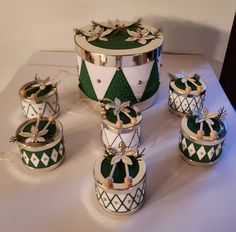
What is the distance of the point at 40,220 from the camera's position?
1.82 feet

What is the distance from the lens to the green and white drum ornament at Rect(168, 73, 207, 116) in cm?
76

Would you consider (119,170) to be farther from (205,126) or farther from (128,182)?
(205,126)

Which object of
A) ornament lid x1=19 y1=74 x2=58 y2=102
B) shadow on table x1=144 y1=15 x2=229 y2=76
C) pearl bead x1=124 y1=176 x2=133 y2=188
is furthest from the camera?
shadow on table x1=144 y1=15 x2=229 y2=76

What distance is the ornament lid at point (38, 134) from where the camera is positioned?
0.62 meters

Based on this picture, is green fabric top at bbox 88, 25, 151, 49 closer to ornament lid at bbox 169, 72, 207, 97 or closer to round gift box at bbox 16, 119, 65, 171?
ornament lid at bbox 169, 72, 207, 97

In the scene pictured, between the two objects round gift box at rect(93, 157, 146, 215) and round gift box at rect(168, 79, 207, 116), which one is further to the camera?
round gift box at rect(168, 79, 207, 116)

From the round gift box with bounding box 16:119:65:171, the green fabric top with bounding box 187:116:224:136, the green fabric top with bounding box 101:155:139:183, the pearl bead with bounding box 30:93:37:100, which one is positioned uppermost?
the green fabric top with bounding box 187:116:224:136

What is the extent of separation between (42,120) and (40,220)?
0.20 meters

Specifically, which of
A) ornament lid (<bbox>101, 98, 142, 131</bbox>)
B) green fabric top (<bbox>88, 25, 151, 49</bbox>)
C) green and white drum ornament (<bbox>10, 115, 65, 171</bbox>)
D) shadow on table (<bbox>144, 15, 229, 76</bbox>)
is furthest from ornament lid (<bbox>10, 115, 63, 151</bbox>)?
shadow on table (<bbox>144, 15, 229, 76</bbox>)

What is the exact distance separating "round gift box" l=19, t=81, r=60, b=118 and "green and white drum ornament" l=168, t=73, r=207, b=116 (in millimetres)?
282

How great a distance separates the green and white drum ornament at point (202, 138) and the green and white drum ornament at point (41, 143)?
25 cm

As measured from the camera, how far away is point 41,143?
0.62 metres

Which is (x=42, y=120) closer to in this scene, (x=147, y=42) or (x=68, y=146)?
(x=68, y=146)
